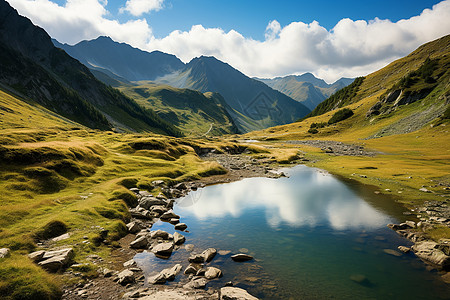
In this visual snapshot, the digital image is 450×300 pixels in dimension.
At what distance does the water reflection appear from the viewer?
2920 cm

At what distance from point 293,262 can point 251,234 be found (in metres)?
6.51

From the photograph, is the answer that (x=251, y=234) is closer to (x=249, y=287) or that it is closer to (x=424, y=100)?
Answer: (x=249, y=287)

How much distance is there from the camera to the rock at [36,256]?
1569 centimetres

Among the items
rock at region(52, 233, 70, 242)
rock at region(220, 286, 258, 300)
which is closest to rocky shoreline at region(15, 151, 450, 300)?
rock at region(220, 286, 258, 300)

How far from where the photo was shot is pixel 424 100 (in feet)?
455

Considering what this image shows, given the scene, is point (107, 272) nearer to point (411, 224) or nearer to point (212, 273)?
point (212, 273)

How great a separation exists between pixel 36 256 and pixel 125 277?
6724mm

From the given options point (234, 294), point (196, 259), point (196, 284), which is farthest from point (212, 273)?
point (234, 294)

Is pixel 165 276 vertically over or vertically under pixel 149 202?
over

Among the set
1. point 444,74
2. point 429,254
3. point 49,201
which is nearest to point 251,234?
point 429,254

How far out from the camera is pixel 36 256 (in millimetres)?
15891

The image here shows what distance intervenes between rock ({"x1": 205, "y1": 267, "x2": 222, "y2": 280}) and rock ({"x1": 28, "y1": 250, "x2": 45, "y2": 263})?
40.6ft

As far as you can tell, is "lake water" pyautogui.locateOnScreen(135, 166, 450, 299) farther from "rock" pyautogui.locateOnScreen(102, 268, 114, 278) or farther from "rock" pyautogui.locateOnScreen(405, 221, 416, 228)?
"rock" pyautogui.locateOnScreen(102, 268, 114, 278)

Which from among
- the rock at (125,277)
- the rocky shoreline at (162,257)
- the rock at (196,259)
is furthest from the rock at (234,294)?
the rock at (125,277)
